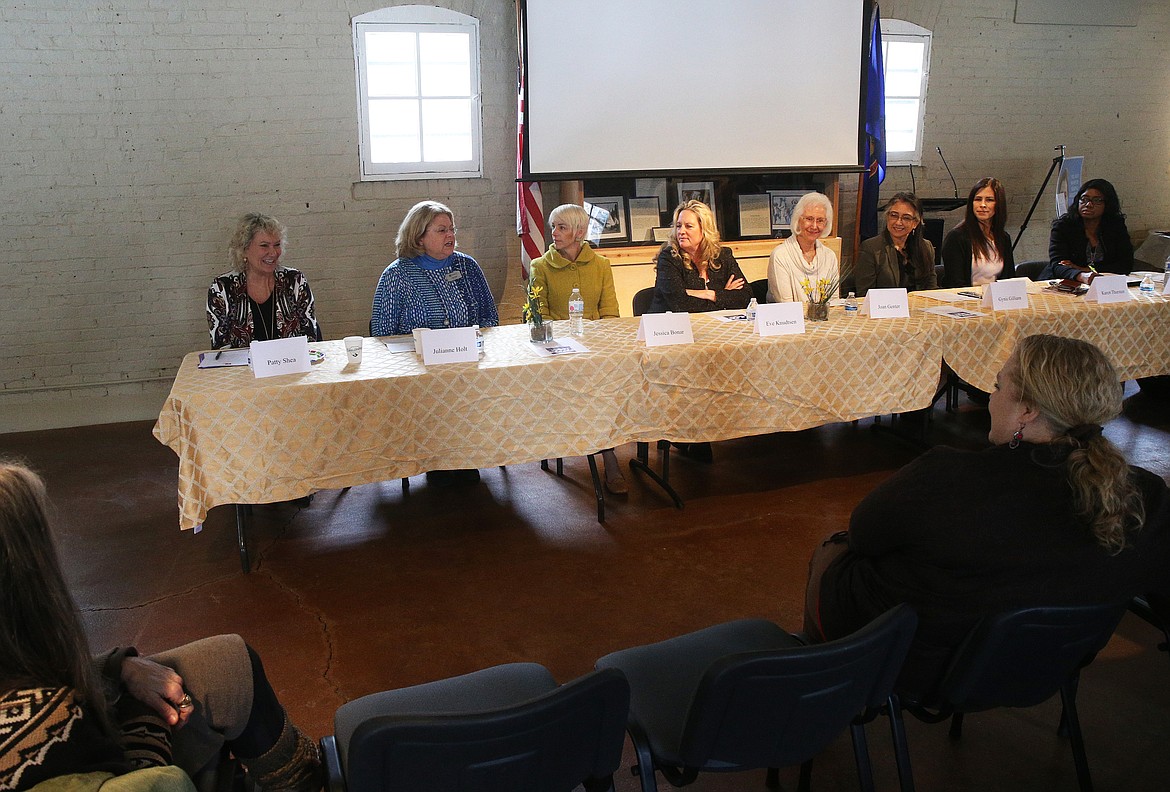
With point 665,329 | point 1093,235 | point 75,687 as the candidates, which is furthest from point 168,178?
point 1093,235

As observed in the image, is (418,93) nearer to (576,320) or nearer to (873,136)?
(576,320)

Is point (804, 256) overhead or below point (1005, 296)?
overhead

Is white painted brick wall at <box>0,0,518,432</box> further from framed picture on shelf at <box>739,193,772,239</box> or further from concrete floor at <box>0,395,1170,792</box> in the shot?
framed picture on shelf at <box>739,193,772,239</box>

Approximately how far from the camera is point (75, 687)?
108cm

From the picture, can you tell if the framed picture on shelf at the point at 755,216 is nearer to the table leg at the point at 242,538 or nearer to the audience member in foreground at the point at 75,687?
the table leg at the point at 242,538

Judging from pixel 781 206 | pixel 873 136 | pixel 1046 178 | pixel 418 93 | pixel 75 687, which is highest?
pixel 418 93

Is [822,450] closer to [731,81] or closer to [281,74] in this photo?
[731,81]

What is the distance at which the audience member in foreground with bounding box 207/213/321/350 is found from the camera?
3.51 metres

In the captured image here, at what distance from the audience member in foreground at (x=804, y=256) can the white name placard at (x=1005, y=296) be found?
693 millimetres

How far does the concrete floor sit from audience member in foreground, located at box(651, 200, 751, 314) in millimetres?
762

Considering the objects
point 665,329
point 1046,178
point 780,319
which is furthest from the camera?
point 1046,178

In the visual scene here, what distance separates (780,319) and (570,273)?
1181 millimetres

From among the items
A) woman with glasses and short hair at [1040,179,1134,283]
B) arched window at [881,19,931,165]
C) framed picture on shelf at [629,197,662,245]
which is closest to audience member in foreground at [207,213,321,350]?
framed picture on shelf at [629,197,662,245]

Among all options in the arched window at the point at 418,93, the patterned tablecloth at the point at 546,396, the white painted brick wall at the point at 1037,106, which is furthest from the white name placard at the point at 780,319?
the white painted brick wall at the point at 1037,106
